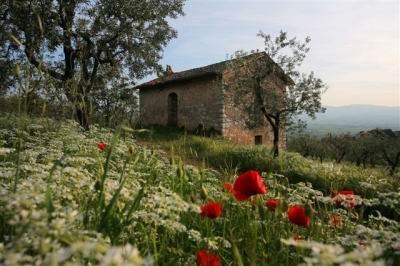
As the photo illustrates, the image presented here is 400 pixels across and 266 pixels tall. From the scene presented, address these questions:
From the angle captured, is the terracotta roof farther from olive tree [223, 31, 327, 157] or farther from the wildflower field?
the wildflower field

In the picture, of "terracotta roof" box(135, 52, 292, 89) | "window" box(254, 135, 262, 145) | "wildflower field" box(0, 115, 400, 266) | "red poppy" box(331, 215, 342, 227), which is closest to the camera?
"wildflower field" box(0, 115, 400, 266)

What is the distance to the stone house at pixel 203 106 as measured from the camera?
→ 664 inches

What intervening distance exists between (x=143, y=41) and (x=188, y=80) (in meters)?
6.86

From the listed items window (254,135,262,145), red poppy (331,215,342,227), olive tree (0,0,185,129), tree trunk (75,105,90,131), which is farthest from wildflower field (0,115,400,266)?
window (254,135,262,145)

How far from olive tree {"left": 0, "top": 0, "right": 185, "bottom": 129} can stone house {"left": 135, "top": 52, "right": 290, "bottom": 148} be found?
8.00ft

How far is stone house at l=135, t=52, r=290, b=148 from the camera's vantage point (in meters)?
16.9

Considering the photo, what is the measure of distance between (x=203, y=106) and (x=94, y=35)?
833 centimetres

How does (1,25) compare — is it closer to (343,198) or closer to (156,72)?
(156,72)

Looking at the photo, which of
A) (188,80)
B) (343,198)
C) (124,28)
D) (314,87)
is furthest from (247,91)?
(343,198)

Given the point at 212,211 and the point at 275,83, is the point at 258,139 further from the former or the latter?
the point at 212,211

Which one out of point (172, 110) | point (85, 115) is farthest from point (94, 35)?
point (172, 110)

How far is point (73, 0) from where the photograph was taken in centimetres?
1054

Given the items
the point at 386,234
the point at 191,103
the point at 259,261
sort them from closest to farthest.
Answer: the point at 386,234 < the point at 259,261 < the point at 191,103

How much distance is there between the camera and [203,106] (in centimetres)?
1806
